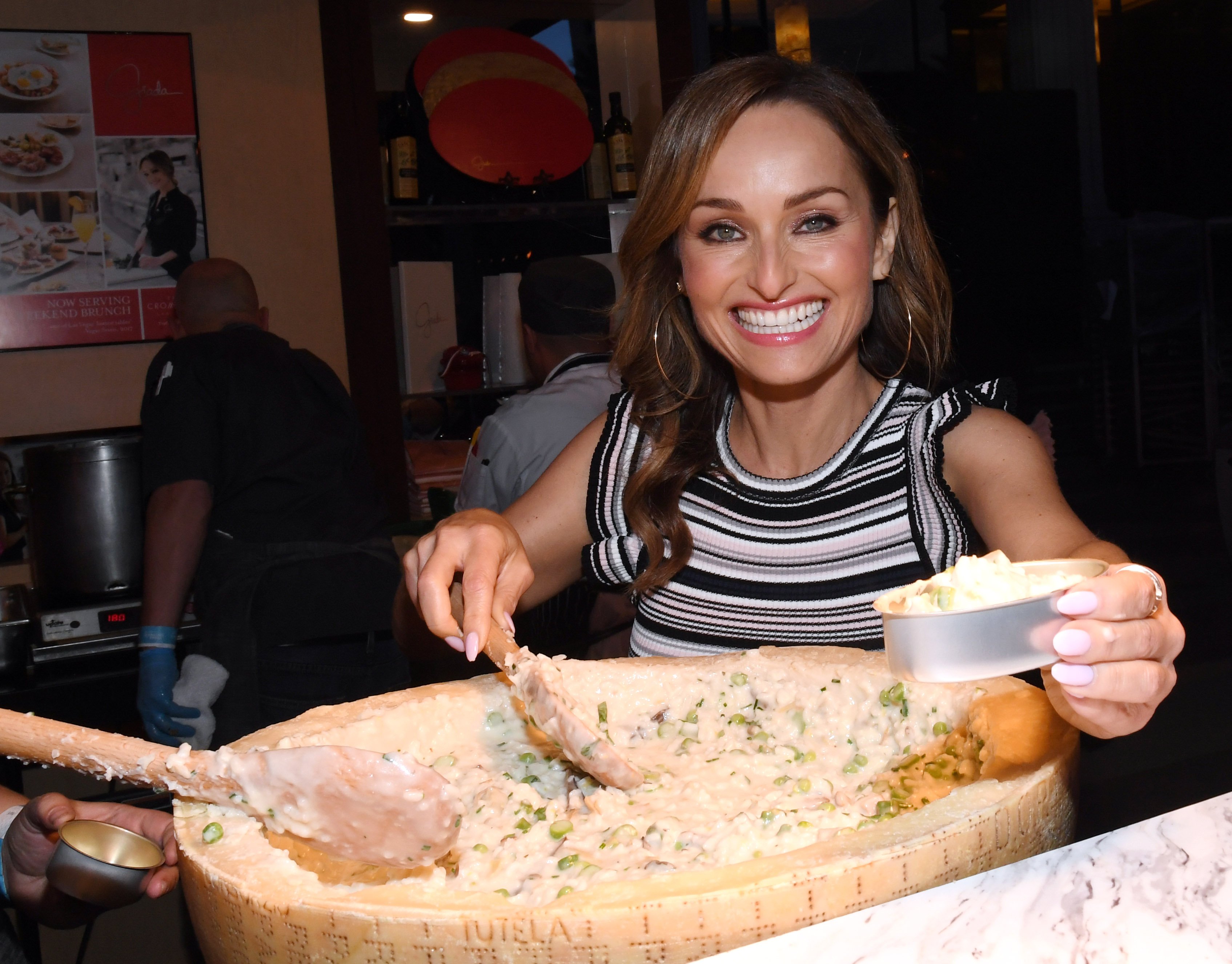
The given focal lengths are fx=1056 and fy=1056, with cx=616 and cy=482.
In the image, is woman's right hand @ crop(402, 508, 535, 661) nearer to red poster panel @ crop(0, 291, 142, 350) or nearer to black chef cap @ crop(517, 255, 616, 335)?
black chef cap @ crop(517, 255, 616, 335)

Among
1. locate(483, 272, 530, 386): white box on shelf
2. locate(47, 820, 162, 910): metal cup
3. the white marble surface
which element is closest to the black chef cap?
locate(483, 272, 530, 386): white box on shelf

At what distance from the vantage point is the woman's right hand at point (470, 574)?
120 cm

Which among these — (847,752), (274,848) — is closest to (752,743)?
(847,752)

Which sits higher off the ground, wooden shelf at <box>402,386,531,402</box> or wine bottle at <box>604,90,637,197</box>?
wine bottle at <box>604,90,637,197</box>

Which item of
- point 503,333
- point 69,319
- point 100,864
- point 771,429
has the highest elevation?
point 69,319

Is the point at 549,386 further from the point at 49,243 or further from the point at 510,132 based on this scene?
the point at 49,243

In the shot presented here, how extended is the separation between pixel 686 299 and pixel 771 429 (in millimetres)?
277

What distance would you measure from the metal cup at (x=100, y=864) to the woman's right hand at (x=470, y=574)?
351 millimetres

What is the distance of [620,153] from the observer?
141 inches

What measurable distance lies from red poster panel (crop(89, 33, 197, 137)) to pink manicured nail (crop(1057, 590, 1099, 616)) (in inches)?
130

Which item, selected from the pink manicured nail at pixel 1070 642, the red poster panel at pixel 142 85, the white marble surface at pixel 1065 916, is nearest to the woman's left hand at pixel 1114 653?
the pink manicured nail at pixel 1070 642

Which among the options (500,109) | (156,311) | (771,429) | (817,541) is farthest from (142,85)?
(817,541)

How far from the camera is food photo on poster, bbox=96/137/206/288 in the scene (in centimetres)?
329

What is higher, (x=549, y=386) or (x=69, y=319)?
(x=69, y=319)
